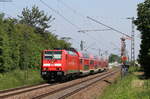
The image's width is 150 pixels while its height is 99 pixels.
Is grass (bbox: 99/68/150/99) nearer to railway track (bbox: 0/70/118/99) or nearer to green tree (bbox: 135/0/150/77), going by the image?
railway track (bbox: 0/70/118/99)

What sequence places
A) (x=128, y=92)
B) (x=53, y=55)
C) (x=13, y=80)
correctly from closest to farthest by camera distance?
1. (x=128, y=92)
2. (x=13, y=80)
3. (x=53, y=55)

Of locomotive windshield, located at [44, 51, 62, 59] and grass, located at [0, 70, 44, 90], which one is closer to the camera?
grass, located at [0, 70, 44, 90]

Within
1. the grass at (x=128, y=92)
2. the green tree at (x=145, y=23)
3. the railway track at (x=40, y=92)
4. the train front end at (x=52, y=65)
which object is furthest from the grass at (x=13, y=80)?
the green tree at (x=145, y=23)

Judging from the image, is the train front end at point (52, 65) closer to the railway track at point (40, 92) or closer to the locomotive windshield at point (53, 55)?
the locomotive windshield at point (53, 55)

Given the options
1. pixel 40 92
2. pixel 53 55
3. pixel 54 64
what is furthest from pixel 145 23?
pixel 40 92

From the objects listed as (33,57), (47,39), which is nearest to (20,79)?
(33,57)

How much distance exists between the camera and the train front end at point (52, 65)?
31.5 metres

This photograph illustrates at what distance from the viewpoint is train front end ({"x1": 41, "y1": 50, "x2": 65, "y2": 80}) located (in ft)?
103

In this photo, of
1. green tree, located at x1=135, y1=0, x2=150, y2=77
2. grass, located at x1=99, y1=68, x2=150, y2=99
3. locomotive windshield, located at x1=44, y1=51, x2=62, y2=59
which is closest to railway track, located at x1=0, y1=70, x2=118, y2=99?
grass, located at x1=99, y1=68, x2=150, y2=99

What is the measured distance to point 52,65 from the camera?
31.7 meters

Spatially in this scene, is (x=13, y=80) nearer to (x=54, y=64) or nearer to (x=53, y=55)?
(x=54, y=64)

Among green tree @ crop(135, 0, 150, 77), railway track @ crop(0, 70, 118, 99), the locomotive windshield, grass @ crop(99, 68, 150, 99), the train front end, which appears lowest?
railway track @ crop(0, 70, 118, 99)

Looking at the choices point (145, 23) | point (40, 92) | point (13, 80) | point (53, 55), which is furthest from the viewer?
point (145, 23)

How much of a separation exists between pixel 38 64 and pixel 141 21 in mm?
14380
